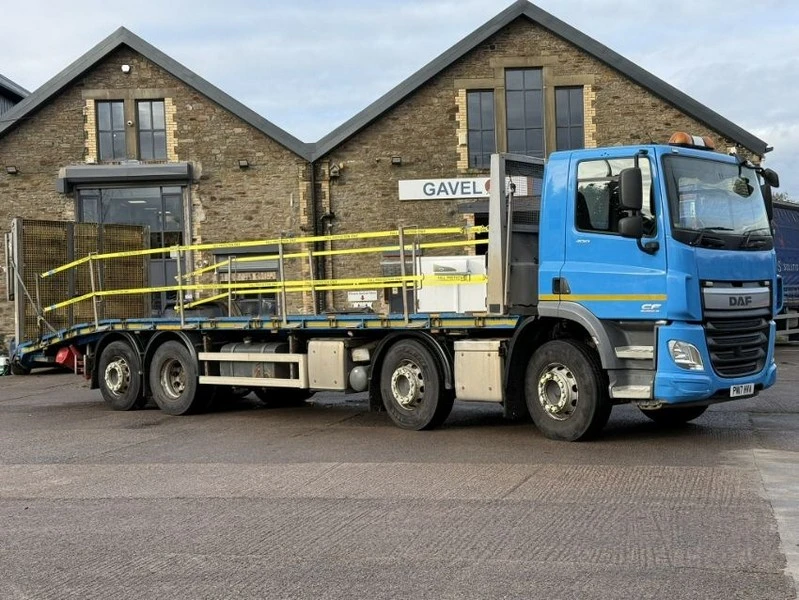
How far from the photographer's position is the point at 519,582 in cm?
512

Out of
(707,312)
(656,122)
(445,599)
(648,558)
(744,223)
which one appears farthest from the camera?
(656,122)

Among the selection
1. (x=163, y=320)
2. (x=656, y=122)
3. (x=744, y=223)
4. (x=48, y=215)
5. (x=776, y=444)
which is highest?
(x=656, y=122)

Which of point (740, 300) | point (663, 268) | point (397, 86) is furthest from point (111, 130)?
point (740, 300)

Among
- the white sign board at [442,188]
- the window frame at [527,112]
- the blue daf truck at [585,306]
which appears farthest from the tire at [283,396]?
the window frame at [527,112]

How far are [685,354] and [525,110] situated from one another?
689 inches

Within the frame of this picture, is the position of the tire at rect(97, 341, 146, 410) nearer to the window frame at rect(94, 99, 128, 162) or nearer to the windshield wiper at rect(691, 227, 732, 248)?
the windshield wiper at rect(691, 227, 732, 248)

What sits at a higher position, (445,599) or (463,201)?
(463,201)

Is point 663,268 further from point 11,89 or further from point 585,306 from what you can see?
point 11,89

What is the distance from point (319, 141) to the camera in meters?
25.8

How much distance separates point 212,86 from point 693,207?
19.1 meters

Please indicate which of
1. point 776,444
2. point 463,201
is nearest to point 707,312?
Result: point 776,444

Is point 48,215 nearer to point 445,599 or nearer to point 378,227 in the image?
point 378,227

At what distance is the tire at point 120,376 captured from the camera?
13.8 metres

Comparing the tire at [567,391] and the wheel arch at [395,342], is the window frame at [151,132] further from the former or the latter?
the tire at [567,391]
